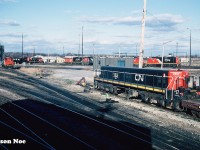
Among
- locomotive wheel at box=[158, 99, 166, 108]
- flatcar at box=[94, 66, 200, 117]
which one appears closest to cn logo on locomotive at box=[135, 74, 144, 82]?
flatcar at box=[94, 66, 200, 117]

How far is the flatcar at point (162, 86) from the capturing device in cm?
2249

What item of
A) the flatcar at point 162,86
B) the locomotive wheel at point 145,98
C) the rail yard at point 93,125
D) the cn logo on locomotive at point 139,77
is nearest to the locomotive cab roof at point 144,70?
the flatcar at point 162,86

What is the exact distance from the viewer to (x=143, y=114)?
22375 millimetres

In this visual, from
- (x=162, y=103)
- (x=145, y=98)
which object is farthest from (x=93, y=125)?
(x=145, y=98)

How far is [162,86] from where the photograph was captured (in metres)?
25.0

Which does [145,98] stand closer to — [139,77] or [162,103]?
[139,77]

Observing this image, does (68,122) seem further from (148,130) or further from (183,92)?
(183,92)

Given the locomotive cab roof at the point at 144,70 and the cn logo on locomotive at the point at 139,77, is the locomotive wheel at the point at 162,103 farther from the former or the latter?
the cn logo on locomotive at the point at 139,77

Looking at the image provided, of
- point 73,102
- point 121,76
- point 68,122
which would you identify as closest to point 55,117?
point 68,122

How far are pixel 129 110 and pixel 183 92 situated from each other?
4.79 metres

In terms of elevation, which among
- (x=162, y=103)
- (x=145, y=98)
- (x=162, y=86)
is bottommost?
A: (x=162, y=103)

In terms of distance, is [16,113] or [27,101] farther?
[27,101]

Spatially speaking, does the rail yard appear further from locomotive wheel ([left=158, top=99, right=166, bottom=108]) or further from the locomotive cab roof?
the locomotive cab roof

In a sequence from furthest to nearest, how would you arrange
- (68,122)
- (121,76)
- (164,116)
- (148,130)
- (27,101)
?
(121,76)
(27,101)
(164,116)
(68,122)
(148,130)
